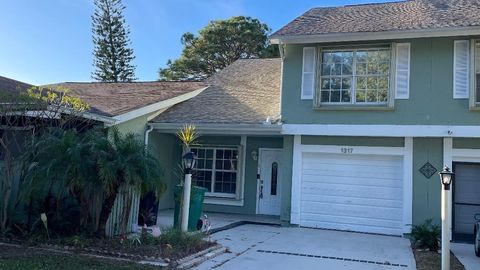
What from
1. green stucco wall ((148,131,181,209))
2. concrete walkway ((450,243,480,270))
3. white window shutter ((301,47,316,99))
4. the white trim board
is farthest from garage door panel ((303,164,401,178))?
green stucco wall ((148,131,181,209))

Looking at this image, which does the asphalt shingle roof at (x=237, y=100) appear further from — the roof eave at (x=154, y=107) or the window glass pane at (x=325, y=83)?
the window glass pane at (x=325, y=83)

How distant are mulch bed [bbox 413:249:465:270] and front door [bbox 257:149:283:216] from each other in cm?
572

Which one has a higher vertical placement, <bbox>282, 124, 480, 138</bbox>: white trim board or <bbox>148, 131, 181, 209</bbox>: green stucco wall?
<bbox>282, 124, 480, 138</bbox>: white trim board

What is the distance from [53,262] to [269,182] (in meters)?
8.81

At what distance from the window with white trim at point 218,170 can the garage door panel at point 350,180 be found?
3024mm

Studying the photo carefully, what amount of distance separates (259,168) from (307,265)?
7196 mm

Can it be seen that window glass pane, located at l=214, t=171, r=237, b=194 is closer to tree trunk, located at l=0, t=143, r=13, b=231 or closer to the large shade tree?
tree trunk, located at l=0, t=143, r=13, b=231

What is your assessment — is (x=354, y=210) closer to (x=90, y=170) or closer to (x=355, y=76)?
(x=355, y=76)

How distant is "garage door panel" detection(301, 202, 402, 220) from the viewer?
12.6 metres

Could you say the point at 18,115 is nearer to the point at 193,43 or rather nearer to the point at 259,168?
the point at 259,168

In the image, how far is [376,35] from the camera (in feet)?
40.8

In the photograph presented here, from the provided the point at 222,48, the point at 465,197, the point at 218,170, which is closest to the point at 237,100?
the point at 218,170

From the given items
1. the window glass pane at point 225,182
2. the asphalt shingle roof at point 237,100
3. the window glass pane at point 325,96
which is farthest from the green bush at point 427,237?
the window glass pane at point 225,182

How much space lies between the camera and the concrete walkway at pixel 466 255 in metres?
8.88
